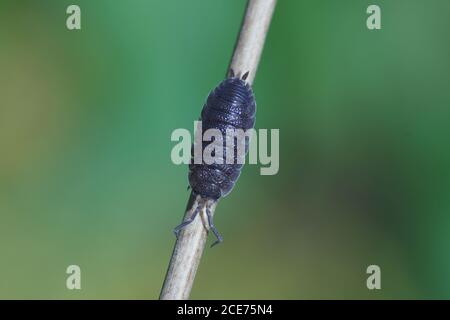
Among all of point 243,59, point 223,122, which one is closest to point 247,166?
point 223,122

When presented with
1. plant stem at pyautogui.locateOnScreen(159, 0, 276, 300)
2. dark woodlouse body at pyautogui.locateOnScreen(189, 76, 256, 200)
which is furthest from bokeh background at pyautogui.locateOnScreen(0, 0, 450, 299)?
plant stem at pyautogui.locateOnScreen(159, 0, 276, 300)

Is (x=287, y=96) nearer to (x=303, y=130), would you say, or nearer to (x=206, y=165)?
(x=303, y=130)

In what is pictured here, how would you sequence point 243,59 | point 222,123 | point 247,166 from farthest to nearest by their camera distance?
point 247,166 < point 222,123 < point 243,59

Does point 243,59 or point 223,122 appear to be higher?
point 243,59

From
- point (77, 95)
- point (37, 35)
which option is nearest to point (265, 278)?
point (77, 95)

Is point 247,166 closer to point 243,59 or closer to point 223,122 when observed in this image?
point 223,122

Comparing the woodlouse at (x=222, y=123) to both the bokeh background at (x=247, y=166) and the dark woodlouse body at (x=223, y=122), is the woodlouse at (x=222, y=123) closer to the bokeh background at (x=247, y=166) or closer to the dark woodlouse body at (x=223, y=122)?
the dark woodlouse body at (x=223, y=122)
